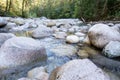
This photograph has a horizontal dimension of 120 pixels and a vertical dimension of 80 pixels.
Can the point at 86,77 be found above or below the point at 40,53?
above

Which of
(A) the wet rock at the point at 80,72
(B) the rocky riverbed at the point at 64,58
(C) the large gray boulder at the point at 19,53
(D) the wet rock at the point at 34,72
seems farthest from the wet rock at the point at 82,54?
(A) the wet rock at the point at 80,72

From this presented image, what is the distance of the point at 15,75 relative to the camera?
4141 mm

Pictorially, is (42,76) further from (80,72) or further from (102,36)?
(102,36)

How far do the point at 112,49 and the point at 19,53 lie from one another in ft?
7.86

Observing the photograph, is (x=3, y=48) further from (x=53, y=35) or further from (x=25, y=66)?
(x=53, y=35)

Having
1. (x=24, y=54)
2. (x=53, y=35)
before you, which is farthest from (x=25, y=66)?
(x=53, y=35)

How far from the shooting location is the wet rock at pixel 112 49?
5203mm

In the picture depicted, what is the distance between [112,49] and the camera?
527 centimetres

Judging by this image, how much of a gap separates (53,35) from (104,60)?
10.0 feet

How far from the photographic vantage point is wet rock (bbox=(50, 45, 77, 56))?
550 centimetres

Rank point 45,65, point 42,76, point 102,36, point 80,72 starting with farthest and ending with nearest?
point 102,36 < point 45,65 < point 42,76 < point 80,72

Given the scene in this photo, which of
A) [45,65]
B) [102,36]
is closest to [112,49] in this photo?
[102,36]

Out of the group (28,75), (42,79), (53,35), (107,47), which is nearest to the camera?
(42,79)

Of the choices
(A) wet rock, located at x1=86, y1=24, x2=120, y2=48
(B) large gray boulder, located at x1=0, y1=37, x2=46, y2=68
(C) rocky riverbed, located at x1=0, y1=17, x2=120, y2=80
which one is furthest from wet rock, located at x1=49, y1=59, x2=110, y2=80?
(A) wet rock, located at x1=86, y1=24, x2=120, y2=48
